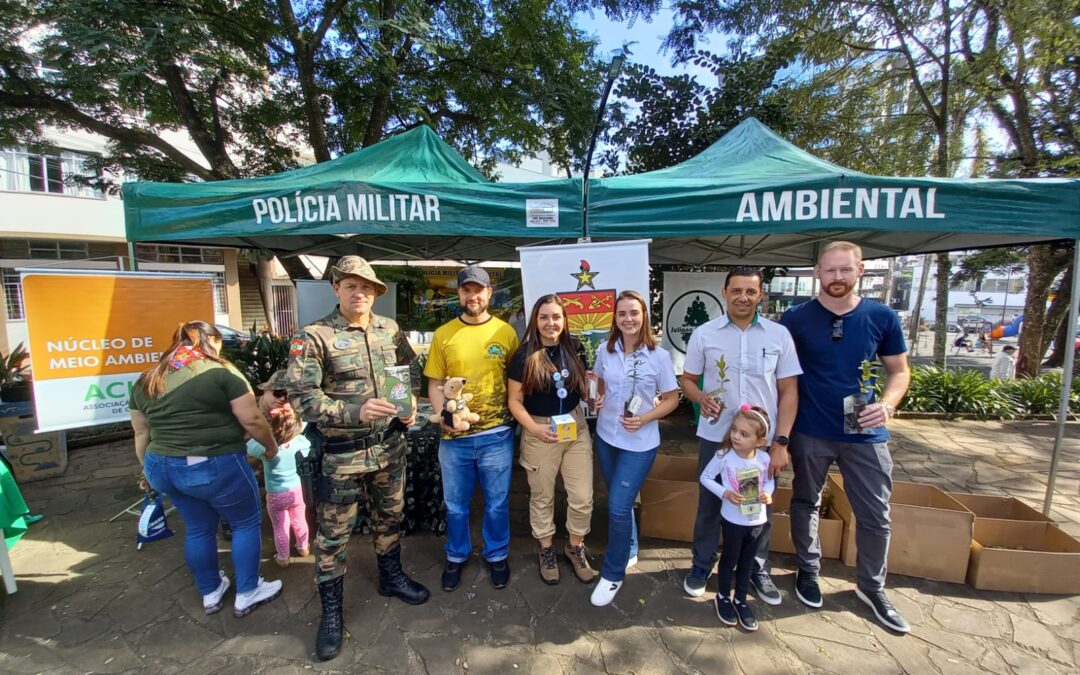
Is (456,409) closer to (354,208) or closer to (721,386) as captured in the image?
(721,386)

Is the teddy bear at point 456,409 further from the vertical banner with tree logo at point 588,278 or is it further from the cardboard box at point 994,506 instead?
the cardboard box at point 994,506

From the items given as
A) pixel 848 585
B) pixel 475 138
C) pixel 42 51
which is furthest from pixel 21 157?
pixel 848 585

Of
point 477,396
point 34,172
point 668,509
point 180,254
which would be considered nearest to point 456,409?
point 477,396

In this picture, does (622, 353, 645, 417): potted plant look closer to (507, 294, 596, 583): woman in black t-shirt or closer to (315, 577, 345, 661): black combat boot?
(507, 294, 596, 583): woman in black t-shirt

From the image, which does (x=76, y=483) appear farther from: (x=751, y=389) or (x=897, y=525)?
(x=897, y=525)

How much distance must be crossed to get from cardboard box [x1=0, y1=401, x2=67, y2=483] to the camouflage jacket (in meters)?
4.02

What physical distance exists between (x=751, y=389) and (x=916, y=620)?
150cm

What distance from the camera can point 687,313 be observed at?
537cm

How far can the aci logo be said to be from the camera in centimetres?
534

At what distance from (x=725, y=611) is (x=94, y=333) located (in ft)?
13.3

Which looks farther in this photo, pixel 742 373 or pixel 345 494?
pixel 742 373

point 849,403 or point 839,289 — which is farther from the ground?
point 839,289

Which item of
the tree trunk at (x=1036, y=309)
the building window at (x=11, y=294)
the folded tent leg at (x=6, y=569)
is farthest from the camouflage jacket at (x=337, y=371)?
the building window at (x=11, y=294)

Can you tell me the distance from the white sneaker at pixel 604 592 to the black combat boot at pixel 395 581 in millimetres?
938
